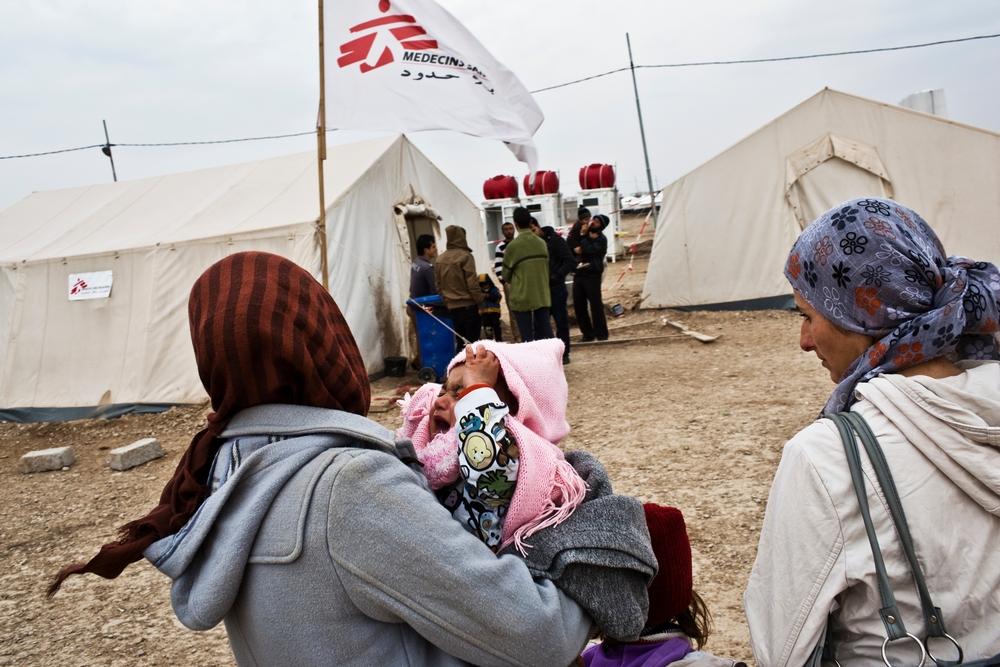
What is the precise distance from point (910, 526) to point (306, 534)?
994 mm

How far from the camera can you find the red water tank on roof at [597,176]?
23.8m

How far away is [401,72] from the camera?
5797 millimetres

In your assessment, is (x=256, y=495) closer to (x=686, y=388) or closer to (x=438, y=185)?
(x=686, y=388)

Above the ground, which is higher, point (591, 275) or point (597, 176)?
point (597, 176)

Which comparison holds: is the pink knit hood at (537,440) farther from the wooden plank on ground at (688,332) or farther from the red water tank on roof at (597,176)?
the red water tank on roof at (597,176)

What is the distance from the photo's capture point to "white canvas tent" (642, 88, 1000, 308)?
11000 mm

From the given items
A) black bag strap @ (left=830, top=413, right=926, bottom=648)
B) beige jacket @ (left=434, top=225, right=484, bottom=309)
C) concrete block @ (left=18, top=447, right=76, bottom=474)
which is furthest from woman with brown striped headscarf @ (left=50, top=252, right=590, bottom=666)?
beige jacket @ (left=434, top=225, right=484, bottom=309)

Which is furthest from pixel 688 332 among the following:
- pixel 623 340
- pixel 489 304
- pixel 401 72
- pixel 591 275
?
pixel 401 72

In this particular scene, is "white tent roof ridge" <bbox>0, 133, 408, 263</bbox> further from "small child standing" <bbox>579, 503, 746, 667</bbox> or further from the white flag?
"small child standing" <bbox>579, 503, 746, 667</bbox>

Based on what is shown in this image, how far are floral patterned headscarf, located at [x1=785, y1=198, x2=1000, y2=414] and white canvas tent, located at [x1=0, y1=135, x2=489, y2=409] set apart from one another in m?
8.06

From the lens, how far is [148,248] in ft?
31.5

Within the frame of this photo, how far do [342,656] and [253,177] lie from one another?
433 inches

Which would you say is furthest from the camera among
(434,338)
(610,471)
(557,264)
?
(557,264)

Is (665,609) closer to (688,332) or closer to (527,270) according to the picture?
(527,270)
